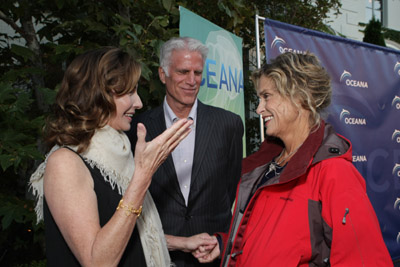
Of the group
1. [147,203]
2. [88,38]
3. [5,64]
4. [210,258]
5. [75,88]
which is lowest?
Answer: [210,258]

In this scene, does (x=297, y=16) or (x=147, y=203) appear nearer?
(x=147, y=203)

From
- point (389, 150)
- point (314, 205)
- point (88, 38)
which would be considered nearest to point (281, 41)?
point (88, 38)

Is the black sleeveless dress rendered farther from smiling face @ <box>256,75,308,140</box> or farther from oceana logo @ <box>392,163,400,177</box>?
oceana logo @ <box>392,163,400,177</box>

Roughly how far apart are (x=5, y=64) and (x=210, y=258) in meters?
2.66

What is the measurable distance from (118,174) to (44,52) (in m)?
2.91

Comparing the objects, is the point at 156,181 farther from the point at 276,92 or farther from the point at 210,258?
the point at 276,92

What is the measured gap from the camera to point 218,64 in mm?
3287

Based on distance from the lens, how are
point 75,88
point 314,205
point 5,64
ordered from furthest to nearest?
1. point 5,64
2. point 75,88
3. point 314,205

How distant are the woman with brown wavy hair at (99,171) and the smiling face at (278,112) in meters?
0.47

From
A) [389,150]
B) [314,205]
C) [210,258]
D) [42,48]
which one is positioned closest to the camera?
[314,205]

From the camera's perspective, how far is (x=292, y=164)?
1.50 meters

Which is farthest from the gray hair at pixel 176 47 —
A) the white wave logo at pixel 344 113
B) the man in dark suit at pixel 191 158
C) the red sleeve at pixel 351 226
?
the white wave logo at pixel 344 113

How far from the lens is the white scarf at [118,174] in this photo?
1.51m

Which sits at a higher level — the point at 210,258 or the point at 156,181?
the point at 156,181
